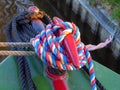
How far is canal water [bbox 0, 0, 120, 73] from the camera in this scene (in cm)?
467

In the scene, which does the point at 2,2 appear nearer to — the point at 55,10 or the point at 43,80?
the point at 55,10

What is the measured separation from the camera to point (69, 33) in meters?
1.88

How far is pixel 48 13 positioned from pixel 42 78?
4.38 meters

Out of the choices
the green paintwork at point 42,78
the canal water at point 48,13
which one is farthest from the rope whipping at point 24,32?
the canal water at point 48,13

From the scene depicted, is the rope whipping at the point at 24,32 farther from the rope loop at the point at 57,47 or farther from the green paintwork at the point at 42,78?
the rope loop at the point at 57,47

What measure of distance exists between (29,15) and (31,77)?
67cm

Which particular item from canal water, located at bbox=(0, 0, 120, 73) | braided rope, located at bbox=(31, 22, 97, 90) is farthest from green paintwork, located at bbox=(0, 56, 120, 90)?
canal water, located at bbox=(0, 0, 120, 73)

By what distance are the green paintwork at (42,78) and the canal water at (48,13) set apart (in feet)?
5.87

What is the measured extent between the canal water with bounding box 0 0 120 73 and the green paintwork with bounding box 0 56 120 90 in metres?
1.79

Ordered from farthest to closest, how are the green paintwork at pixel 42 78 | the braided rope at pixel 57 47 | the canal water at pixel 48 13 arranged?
the canal water at pixel 48 13, the green paintwork at pixel 42 78, the braided rope at pixel 57 47

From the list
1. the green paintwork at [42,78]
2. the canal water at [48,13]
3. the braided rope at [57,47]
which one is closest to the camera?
the braided rope at [57,47]

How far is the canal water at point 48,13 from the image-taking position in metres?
4.67

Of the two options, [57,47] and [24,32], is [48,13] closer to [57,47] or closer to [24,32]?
[24,32]

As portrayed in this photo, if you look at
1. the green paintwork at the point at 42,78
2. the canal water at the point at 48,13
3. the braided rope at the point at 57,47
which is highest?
the braided rope at the point at 57,47
